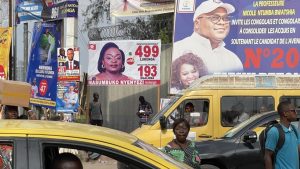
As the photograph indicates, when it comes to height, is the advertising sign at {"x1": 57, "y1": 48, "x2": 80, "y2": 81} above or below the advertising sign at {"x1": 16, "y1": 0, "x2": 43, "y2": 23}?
below

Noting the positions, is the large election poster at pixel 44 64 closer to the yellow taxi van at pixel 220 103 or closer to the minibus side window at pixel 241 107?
the yellow taxi van at pixel 220 103

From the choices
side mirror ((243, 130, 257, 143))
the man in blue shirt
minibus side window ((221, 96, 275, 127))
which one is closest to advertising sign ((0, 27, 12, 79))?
minibus side window ((221, 96, 275, 127))

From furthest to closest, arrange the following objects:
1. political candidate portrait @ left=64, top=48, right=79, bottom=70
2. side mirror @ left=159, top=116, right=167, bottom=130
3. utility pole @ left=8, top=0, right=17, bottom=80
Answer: utility pole @ left=8, top=0, right=17, bottom=80
political candidate portrait @ left=64, top=48, right=79, bottom=70
side mirror @ left=159, top=116, right=167, bottom=130

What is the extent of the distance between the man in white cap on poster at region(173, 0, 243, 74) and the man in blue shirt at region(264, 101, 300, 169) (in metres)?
9.59

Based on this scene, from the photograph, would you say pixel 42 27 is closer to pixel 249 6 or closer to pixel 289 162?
pixel 249 6

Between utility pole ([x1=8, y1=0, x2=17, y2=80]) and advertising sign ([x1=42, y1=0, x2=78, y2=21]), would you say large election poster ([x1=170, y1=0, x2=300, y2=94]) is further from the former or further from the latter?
utility pole ([x1=8, y1=0, x2=17, y2=80])

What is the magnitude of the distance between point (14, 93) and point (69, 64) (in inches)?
254

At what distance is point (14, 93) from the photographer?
7.76 meters

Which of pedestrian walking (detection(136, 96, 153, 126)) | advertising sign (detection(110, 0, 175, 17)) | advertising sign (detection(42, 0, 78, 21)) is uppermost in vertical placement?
advertising sign (detection(110, 0, 175, 17))

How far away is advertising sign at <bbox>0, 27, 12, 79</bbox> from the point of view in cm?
1772

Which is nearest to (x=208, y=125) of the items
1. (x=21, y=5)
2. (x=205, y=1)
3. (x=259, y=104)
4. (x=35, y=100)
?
(x=259, y=104)

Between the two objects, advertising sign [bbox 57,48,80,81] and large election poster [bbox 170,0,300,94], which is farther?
large election poster [bbox 170,0,300,94]

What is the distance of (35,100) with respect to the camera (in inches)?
631

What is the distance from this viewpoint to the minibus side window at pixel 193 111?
9.12 m
